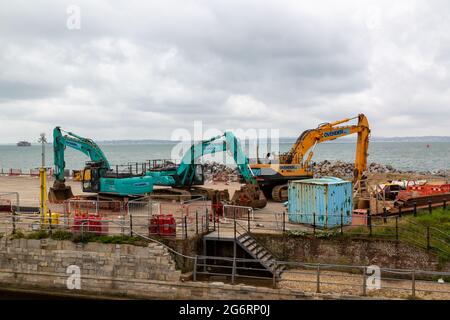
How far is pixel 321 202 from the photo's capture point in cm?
1941

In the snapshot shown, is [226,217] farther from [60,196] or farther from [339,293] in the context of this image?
[60,196]

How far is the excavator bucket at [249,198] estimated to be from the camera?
79.5 ft

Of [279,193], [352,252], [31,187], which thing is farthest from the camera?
[31,187]

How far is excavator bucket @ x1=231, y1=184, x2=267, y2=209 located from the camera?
24.2 m

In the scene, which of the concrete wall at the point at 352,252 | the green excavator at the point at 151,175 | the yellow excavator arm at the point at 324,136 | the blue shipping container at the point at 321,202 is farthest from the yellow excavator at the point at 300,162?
the concrete wall at the point at 352,252

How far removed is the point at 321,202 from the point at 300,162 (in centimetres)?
1079

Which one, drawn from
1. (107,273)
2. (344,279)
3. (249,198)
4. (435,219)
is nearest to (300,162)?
(249,198)

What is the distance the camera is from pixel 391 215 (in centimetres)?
2119

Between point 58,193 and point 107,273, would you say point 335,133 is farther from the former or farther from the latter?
point 107,273

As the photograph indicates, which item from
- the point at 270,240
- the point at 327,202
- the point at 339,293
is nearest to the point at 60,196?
the point at 270,240

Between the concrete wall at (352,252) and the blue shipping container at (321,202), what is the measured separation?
1.41 meters

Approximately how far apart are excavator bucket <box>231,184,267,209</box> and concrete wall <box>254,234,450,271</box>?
5.70 metres
